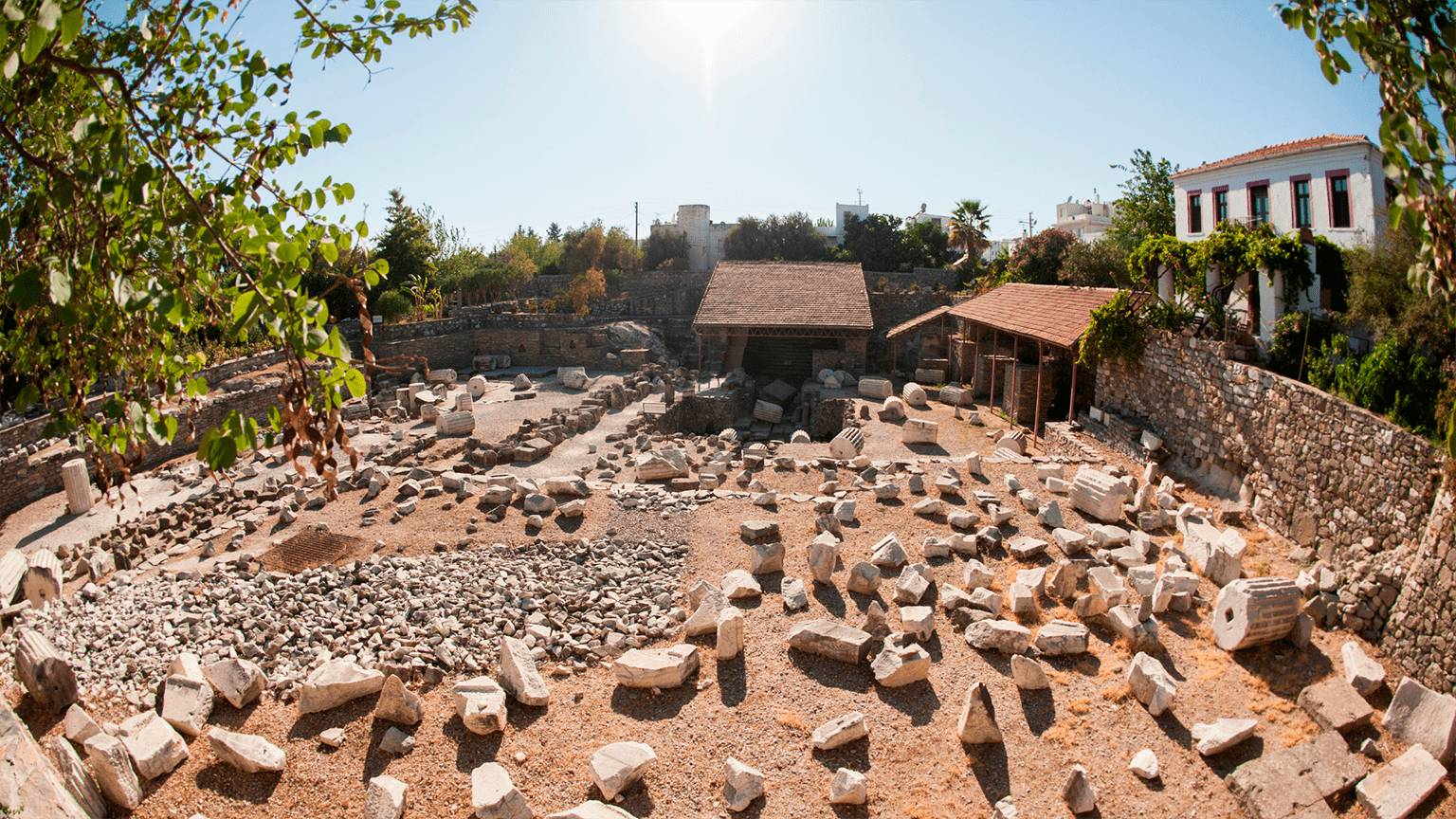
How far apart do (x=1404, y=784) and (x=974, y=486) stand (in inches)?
269

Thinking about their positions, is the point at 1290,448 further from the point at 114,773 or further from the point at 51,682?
the point at 51,682

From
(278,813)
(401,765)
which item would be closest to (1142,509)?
(401,765)

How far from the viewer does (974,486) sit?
12219 millimetres

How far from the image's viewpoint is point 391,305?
2922 cm

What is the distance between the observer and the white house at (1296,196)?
1454 centimetres

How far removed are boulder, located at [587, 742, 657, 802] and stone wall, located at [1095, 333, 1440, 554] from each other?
821 centimetres

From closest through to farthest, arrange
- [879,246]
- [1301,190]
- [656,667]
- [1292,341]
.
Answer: [656,667]
[1292,341]
[1301,190]
[879,246]

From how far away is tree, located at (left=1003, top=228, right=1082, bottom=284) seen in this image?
3331 cm

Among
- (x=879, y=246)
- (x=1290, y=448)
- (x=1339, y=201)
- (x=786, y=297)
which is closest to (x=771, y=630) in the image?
(x=1290, y=448)

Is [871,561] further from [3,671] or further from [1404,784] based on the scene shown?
[3,671]

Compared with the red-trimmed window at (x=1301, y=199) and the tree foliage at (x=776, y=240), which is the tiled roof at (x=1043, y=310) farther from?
the tree foliage at (x=776, y=240)

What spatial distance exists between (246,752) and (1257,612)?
8.74 meters

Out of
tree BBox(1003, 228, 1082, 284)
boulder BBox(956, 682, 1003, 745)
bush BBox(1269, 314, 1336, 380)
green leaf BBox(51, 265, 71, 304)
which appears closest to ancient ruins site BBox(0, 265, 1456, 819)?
boulder BBox(956, 682, 1003, 745)

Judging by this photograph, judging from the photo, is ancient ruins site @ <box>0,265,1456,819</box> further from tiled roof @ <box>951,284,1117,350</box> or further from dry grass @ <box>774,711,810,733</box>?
tiled roof @ <box>951,284,1117,350</box>
